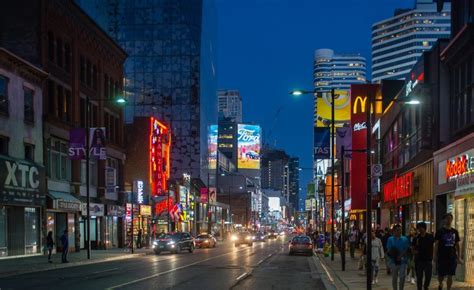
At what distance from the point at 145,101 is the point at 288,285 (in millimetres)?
88147

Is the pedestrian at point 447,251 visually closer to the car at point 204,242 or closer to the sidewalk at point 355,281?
the sidewalk at point 355,281

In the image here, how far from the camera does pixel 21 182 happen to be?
1519 inches

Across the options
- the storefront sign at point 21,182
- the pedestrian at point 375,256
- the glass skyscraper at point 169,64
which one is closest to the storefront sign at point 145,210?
the storefront sign at point 21,182

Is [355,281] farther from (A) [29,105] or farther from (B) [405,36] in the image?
(B) [405,36]

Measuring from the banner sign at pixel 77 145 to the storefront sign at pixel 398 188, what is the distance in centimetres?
1776

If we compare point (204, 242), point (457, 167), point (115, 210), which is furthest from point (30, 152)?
point (457, 167)

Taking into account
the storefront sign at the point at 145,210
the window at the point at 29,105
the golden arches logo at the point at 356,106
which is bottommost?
the storefront sign at the point at 145,210

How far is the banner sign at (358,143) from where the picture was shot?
5669cm

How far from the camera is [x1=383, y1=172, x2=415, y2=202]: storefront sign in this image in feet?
102

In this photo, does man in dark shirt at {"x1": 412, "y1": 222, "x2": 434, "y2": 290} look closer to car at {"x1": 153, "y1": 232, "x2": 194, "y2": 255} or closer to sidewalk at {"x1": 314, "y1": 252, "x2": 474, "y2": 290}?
sidewalk at {"x1": 314, "y1": 252, "x2": 474, "y2": 290}

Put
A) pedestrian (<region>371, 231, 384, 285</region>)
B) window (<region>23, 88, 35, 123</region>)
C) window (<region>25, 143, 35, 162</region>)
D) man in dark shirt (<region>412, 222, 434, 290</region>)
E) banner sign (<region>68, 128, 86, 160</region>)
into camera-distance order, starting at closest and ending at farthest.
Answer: man in dark shirt (<region>412, 222, 434, 290</region>) < pedestrian (<region>371, 231, 384, 285</region>) < banner sign (<region>68, 128, 86, 160</region>) < window (<region>23, 88, 35, 123</region>) < window (<region>25, 143, 35, 162</region>)

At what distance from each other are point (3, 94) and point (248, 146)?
489ft

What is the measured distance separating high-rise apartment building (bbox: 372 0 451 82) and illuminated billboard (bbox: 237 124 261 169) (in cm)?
3650

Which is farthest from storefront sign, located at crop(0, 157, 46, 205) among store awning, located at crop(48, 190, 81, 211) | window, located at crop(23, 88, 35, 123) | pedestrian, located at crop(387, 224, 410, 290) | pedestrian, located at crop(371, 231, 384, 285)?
pedestrian, located at crop(387, 224, 410, 290)
